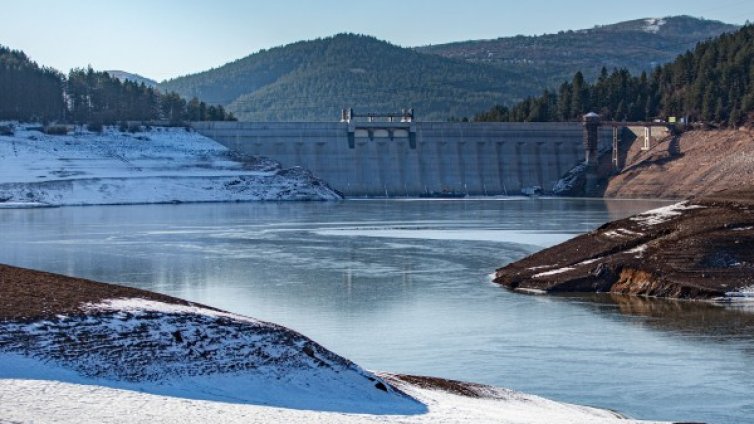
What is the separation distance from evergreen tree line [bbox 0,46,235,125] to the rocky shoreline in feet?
A: 377

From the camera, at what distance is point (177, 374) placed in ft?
71.1

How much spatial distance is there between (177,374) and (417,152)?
130 meters

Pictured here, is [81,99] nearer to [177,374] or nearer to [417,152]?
[417,152]

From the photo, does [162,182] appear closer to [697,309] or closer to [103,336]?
[697,309]

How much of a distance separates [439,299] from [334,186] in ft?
336

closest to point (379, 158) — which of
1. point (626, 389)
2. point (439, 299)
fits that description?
point (439, 299)

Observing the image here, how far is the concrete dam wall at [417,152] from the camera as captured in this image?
147625 mm

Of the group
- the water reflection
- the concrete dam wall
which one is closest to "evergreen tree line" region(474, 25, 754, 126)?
the concrete dam wall

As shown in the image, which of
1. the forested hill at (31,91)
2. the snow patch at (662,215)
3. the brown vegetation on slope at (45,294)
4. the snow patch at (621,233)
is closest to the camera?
the brown vegetation on slope at (45,294)

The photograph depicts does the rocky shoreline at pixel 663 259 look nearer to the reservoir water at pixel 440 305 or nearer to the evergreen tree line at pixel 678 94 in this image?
the reservoir water at pixel 440 305

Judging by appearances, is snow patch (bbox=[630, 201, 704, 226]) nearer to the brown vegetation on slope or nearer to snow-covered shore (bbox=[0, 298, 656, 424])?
snow-covered shore (bbox=[0, 298, 656, 424])

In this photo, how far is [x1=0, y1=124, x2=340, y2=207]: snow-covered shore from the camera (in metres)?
126

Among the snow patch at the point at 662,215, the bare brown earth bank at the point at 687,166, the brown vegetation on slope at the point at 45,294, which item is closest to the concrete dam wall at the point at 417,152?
the bare brown earth bank at the point at 687,166

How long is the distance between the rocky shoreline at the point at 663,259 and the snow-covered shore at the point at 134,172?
260 feet
